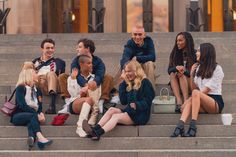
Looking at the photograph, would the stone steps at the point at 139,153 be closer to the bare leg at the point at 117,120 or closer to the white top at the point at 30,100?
the bare leg at the point at 117,120

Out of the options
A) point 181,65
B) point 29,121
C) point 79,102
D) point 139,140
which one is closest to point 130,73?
point 79,102

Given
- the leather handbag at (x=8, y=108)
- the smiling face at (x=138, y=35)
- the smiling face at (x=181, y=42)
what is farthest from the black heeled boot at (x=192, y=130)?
the leather handbag at (x=8, y=108)

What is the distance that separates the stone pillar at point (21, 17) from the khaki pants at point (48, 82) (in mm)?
12307

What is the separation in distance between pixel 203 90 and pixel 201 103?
0.27 m

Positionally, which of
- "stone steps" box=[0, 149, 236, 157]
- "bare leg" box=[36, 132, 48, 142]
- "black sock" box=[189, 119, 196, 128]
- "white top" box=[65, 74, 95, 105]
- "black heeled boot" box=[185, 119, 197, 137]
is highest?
"white top" box=[65, 74, 95, 105]

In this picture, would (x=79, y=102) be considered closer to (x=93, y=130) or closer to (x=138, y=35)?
(x=93, y=130)

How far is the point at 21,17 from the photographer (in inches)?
974

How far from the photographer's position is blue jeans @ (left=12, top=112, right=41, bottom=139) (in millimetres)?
11094

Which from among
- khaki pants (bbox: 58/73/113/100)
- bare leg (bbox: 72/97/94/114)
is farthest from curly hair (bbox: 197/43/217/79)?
bare leg (bbox: 72/97/94/114)

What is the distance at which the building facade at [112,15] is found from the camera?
24891 mm

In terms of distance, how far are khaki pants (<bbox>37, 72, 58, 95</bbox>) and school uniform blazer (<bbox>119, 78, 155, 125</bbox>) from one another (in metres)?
1.51

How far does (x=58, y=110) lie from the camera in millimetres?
12391

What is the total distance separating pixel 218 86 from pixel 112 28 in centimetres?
1372

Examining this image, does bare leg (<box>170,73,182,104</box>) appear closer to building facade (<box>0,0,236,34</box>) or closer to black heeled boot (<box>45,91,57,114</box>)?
black heeled boot (<box>45,91,57,114</box>)
